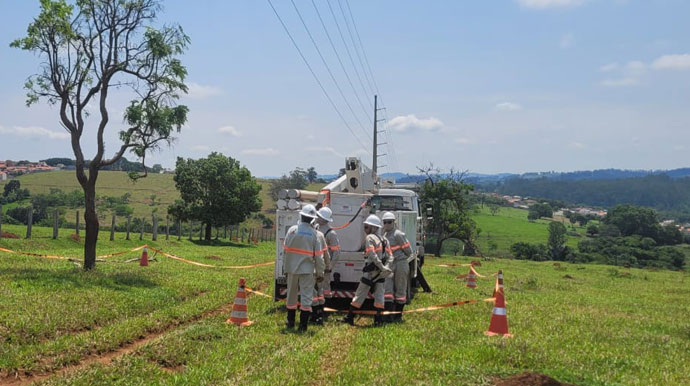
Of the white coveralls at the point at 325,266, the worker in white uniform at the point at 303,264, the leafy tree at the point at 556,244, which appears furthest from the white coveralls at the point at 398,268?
the leafy tree at the point at 556,244

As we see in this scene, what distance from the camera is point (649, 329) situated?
12.1 meters

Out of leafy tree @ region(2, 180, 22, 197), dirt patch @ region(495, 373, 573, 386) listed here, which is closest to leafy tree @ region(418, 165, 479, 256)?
dirt patch @ region(495, 373, 573, 386)

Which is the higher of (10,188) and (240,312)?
(10,188)

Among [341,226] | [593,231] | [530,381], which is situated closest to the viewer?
[530,381]

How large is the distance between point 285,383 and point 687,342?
25.7ft

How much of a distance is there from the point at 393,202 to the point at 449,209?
32.3 m

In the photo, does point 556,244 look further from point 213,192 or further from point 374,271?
point 374,271

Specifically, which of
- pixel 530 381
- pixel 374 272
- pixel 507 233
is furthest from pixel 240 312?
pixel 507 233

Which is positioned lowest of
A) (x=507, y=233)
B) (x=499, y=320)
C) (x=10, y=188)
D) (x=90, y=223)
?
(x=507, y=233)

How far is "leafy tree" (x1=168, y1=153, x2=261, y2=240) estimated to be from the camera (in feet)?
153

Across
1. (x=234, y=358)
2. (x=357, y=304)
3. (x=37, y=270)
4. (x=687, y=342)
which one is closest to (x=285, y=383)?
(x=234, y=358)

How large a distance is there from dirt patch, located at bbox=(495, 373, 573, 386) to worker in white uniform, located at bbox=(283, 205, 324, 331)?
4330mm

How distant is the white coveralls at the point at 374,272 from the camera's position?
36.9ft

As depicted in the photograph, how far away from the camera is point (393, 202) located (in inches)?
818
